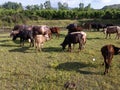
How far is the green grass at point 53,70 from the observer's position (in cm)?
1309

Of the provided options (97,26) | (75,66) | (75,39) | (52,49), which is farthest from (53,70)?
(97,26)

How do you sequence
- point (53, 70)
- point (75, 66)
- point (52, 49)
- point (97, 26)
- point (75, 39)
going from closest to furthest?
point (53, 70) → point (75, 66) → point (75, 39) → point (52, 49) → point (97, 26)

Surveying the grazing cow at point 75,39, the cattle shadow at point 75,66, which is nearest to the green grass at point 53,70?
the cattle shadow at point 75,66

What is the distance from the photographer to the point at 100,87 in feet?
41.9

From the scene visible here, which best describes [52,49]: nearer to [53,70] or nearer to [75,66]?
[75,66]

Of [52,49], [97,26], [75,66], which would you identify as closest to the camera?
[75,66]

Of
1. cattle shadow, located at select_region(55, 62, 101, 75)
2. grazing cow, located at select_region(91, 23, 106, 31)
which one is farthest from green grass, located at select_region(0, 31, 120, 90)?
grazing cow, located at select_region(91, 23, 106, 31)

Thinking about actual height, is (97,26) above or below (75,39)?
below

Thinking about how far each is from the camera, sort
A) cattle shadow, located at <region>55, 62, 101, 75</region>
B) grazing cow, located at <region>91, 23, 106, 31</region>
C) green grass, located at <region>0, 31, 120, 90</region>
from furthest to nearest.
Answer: grazing cow, located at <region>91, 23, 106, 31</region>, cattle shadow, located at <region>55, 62, 101, 75</region>, green grass, located at <region>0, 31, 120, 90</region>

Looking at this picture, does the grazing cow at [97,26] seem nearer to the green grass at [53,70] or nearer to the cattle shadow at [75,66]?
the green grass at [53,70]

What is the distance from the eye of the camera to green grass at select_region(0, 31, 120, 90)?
13.1 meters

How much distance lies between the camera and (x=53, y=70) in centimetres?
1495

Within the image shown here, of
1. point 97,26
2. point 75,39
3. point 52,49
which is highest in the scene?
point 75,39

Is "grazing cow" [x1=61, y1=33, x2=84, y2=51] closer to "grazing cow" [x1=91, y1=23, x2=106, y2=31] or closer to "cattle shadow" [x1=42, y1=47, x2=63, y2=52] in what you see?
"cattle shadow" [x1=42, y1=47, x2=63, y2=52]
